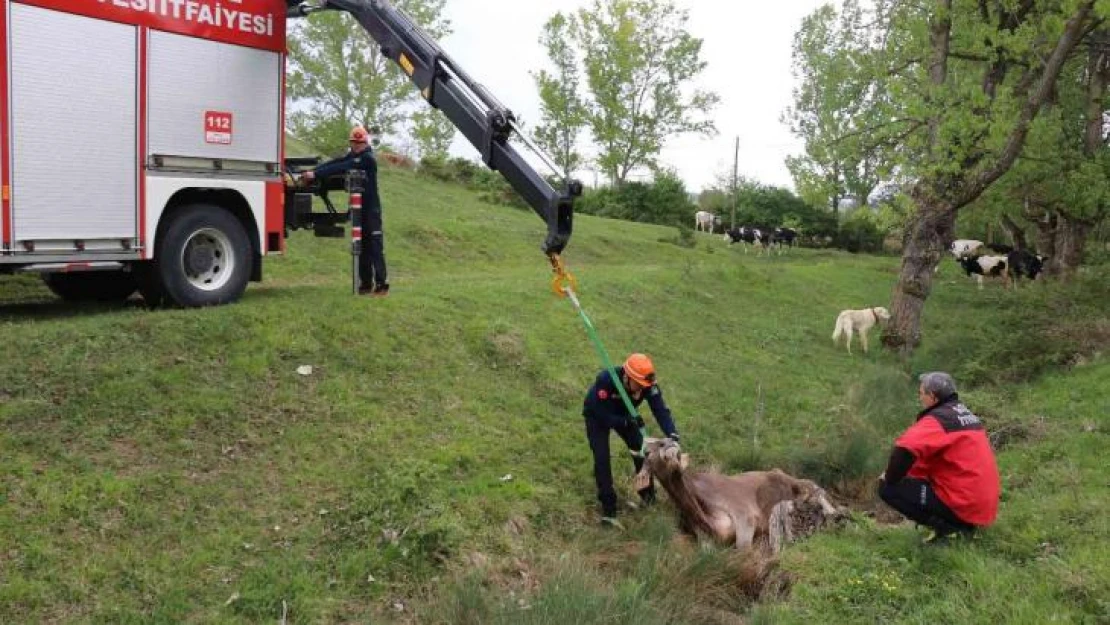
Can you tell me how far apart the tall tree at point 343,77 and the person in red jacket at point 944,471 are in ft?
104

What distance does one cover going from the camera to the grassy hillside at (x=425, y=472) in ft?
18.9

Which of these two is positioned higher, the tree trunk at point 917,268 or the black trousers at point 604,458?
the tree trunk at point 917,268

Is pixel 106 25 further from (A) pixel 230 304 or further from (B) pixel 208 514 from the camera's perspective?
(B) pixel 208 514

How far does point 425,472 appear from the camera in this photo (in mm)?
7512

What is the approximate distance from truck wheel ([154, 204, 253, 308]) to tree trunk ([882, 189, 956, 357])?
1211cm

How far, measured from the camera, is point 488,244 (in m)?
20.3

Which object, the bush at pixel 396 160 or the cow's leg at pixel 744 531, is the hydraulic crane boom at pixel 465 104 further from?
the bush at pixel 396 160

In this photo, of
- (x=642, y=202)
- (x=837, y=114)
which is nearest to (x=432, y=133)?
(x=642, y=202)

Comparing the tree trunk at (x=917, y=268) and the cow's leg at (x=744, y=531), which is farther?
the tree trunk at (x=917, y=268)

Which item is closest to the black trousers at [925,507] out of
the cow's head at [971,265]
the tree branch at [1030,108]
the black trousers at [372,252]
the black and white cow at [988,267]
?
the black trousers at [372,252]

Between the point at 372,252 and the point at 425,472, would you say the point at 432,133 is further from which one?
the point at 425,472

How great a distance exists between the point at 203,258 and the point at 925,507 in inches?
295

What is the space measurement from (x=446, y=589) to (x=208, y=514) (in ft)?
6.15

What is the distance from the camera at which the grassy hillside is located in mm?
5754
